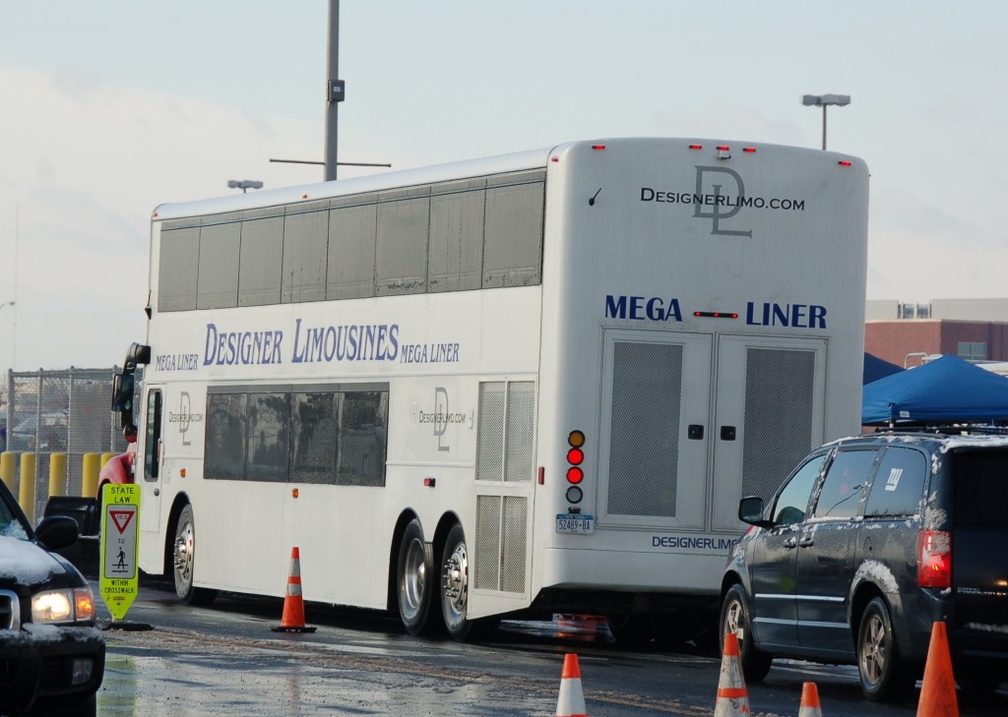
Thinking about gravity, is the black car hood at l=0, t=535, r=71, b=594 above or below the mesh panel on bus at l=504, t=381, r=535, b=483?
below

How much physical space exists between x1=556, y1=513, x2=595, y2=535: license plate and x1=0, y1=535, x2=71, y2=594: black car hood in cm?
732

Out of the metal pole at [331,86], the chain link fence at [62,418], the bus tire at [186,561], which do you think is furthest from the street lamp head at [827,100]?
the bus tire at [186,561]

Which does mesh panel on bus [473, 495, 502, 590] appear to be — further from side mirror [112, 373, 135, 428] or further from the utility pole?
the utility pole

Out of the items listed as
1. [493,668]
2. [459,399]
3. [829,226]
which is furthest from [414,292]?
[493,668]

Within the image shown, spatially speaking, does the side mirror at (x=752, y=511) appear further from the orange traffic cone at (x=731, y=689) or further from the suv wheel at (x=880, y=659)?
the orange traffic cone at (x=731, y=689)

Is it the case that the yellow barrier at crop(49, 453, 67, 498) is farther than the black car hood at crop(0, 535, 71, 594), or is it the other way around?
the yellow barrier at crop(49, 453, 67, 498)

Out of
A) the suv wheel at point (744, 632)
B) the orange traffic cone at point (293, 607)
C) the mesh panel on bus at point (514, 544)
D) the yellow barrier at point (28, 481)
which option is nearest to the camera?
the suv wheel at point (744, 632)

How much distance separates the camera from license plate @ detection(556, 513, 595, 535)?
58.3 feet

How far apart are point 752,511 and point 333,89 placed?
590 inches

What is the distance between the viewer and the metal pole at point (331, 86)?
29.2 meters

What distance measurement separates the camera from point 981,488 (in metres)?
13.6

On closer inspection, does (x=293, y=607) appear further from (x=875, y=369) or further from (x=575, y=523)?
(x=875, y=369)

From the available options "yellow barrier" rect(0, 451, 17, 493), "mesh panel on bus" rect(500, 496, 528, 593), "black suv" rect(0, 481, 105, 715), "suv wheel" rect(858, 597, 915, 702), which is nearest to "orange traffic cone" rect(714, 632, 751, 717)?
"black suv" rect(0, 481, 105, 715)

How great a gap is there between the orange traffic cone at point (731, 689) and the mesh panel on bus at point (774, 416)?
8.27 metres
